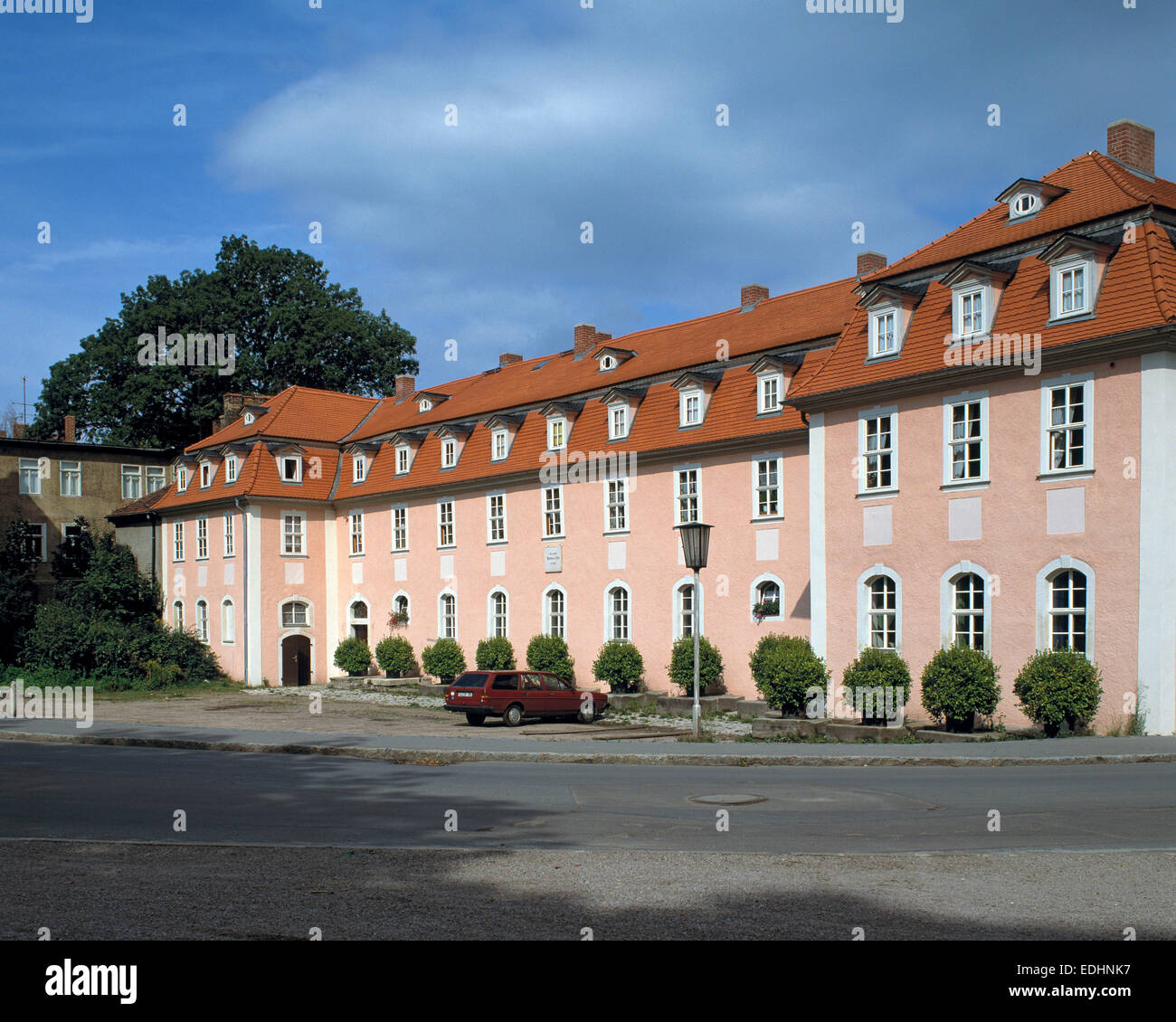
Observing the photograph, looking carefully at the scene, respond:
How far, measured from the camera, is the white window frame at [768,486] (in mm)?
29766

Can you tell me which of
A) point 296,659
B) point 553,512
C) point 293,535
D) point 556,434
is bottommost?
point 296,659

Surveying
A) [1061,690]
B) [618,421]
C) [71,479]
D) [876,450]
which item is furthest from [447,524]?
[1061,690]

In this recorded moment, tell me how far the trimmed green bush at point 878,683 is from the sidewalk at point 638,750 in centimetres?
275

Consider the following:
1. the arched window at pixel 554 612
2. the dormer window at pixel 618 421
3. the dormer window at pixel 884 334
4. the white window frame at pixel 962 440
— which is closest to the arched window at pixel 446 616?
the arched window at pixel 554 612

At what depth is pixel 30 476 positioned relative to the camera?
5134 cm

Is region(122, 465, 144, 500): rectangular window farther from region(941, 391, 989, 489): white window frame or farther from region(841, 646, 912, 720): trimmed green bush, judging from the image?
region(941, 391, 989, 489): white window frame

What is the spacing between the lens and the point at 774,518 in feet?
A: 97.9

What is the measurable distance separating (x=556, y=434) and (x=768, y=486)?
29.5 ft

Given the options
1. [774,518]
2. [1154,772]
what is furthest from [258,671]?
[1154,772]

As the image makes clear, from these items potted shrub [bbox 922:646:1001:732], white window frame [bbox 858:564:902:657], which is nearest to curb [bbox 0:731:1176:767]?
potted shrub [bbox 922:646:1001:732]

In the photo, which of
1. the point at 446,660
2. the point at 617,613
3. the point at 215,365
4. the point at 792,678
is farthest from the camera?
the point at 215,365

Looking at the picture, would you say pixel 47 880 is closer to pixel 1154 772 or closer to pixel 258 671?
pixel 1154 772

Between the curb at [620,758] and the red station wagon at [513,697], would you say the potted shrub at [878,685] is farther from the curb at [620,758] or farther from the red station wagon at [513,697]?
the red station wagon at [513,697]

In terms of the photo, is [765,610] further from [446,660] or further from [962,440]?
[446,660]
